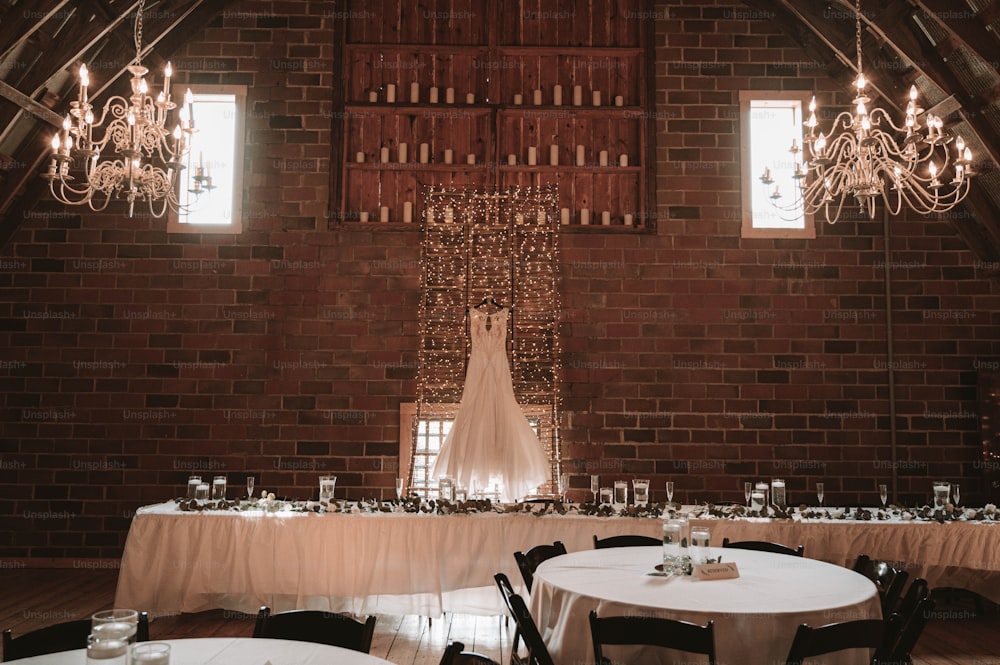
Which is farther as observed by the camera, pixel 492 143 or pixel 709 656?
pixel 492 143

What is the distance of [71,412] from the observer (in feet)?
24.4

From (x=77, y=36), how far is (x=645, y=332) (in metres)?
5.25

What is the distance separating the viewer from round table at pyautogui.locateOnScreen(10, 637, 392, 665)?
2.32 meters

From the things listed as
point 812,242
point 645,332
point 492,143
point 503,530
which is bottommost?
point 503,530

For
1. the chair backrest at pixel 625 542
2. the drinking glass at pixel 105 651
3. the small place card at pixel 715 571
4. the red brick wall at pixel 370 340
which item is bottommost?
the chair backrest at pixel 625 542

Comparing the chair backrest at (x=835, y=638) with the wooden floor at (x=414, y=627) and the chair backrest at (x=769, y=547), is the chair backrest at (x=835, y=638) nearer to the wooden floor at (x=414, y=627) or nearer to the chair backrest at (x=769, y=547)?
the chair backrest at (x=769, y=547)

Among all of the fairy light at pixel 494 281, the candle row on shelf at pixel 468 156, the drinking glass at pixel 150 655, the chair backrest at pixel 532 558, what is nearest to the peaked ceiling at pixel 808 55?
the candle row on shelf at pixel 468 156

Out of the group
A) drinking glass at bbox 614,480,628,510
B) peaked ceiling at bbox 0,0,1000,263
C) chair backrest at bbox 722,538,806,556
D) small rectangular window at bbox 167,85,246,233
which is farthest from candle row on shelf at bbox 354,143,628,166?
chair backrest at bbox 722,538,806,556

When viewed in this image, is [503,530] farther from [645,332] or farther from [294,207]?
[294,207]

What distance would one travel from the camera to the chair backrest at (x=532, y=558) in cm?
409

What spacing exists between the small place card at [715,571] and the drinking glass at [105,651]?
7.45 ft

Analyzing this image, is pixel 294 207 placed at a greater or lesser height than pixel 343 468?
greater

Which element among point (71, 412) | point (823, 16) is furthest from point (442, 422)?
point (823, 16)

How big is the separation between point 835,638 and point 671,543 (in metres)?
0.92
